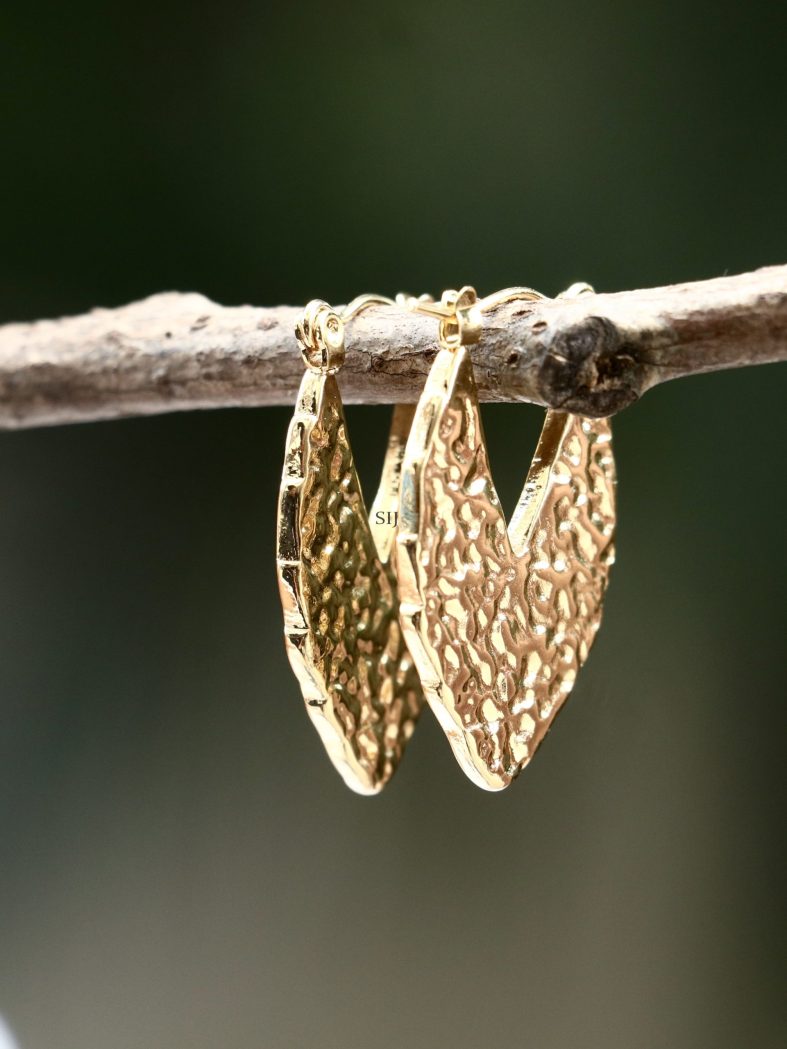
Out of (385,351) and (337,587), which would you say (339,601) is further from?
(385,351)

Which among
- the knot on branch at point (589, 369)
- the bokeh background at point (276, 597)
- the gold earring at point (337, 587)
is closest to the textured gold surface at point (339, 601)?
the gold earring at point (337, 587)

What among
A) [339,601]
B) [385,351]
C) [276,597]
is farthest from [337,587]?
[276,597]

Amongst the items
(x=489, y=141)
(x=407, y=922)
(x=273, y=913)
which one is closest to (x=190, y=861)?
(x=273, y=913)

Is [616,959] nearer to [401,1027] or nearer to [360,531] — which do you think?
[401,1027]

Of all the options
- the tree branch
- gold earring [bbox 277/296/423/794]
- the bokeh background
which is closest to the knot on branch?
the tree branch

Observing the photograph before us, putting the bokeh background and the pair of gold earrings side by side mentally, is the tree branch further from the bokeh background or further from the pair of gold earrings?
the bokeh background

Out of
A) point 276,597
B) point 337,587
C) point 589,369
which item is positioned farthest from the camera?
point 276,597
